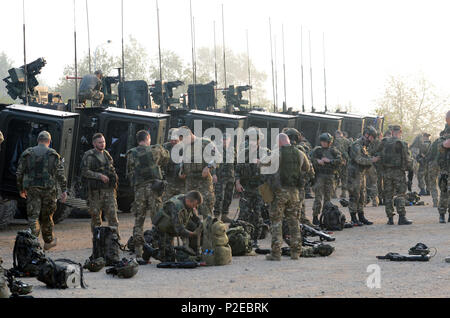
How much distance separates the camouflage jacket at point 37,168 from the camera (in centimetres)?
1132

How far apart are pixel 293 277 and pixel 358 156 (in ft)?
19.7

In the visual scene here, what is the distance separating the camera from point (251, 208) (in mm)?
12336

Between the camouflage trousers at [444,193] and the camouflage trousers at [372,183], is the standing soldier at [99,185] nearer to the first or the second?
the camouflage trousers at [444,193]

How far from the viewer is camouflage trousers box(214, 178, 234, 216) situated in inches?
587

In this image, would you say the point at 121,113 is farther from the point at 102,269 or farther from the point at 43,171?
the point at 102,269

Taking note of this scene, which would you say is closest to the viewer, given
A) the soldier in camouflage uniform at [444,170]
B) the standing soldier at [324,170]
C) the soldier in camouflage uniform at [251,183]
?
the soldier in camouflage uniform at [251,183]

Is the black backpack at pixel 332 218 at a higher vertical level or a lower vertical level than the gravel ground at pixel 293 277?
higher

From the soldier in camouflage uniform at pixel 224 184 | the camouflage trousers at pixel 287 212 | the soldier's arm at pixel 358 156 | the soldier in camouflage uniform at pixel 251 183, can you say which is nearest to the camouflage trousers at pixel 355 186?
the soldier's arm at pixel 358 156

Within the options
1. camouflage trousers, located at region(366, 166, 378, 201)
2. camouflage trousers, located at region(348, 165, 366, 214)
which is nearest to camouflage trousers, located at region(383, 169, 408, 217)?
camouflage trousers, located at region(348, 165, 366, 214)

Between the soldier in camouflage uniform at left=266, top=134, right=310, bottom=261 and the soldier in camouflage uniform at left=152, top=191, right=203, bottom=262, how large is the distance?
103 centimetres

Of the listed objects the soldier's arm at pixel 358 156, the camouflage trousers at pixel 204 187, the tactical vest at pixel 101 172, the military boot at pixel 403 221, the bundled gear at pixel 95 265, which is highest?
the soldier's arm at pixel 358 156

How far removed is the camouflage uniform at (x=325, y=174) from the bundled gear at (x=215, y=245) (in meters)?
4.42
